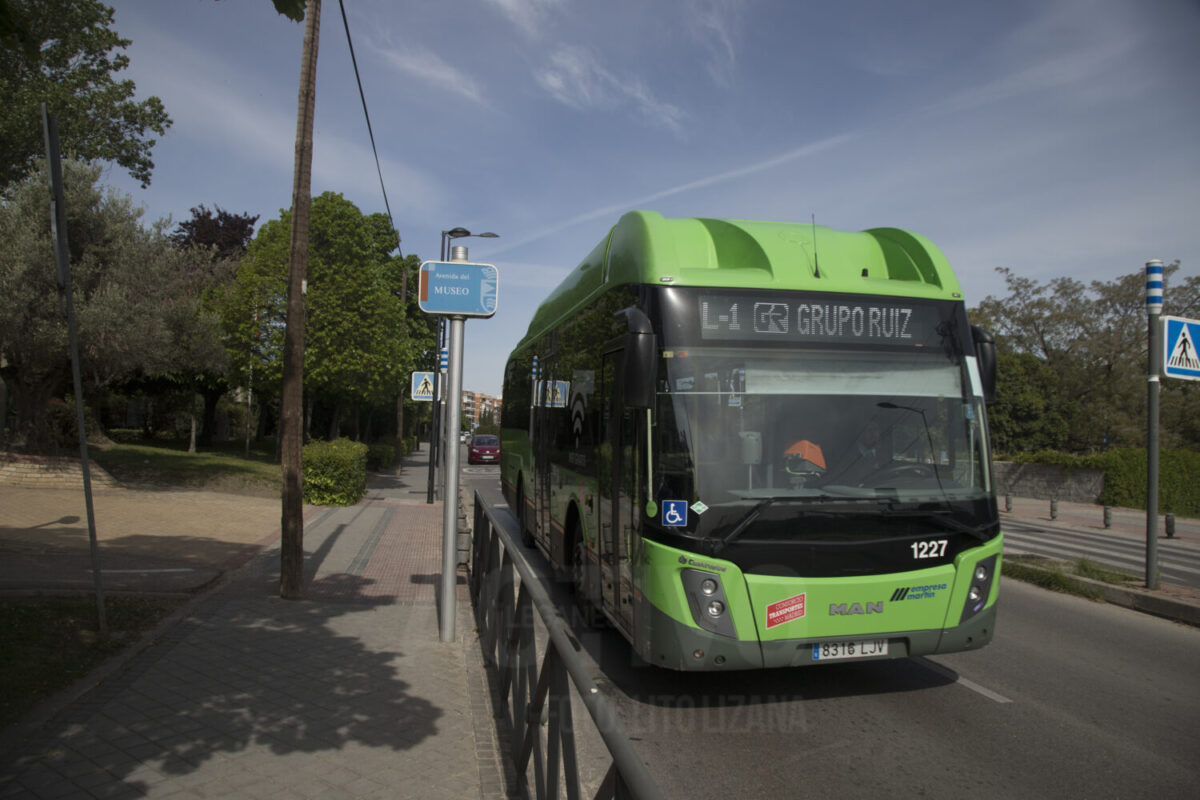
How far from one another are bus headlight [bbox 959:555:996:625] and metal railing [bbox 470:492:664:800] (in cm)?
295

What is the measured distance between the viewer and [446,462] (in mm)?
6785

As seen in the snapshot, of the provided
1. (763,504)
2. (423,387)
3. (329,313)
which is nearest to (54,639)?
(763,504)

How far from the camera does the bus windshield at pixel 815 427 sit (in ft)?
16.1

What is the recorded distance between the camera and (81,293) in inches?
652

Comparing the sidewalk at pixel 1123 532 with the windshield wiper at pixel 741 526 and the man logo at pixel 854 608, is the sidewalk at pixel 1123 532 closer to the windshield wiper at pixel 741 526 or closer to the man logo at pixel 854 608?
the man logo at pixel 854 608

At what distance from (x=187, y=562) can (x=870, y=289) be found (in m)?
8.63

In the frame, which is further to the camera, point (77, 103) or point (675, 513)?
point (77, 103)

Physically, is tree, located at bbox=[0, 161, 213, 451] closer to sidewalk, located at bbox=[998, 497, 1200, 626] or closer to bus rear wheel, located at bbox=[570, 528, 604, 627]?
bus rear wheel, located at bbox=[570, 528, 604, 627]

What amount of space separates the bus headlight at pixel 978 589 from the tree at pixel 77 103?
19.5 meters

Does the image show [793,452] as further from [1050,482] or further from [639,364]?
[1050,482]

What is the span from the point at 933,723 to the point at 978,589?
0.93m

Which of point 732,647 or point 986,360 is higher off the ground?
point 986,360

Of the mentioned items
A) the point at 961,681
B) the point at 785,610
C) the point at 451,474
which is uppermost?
the point at 451,474

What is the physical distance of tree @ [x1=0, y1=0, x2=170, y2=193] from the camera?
1873cm
